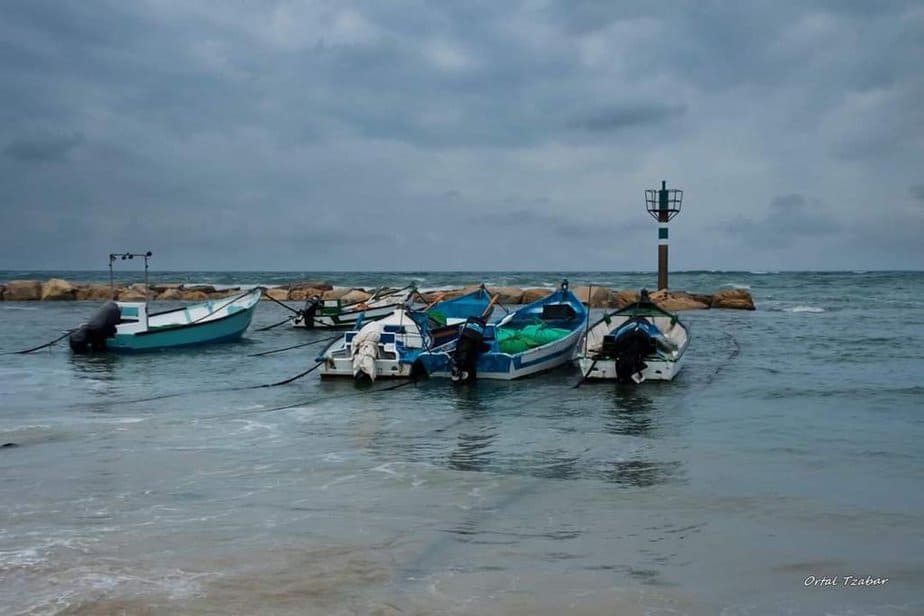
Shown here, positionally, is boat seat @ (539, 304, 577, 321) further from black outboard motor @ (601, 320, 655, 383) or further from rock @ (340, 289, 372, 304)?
rock @ (340, 289, 372, 304)

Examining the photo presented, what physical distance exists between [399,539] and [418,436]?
18.0ft

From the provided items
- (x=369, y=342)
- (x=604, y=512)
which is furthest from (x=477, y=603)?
(x=369, y=342)

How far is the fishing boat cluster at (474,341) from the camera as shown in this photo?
18609 mm

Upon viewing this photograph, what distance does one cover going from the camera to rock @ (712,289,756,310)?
44.7 meters

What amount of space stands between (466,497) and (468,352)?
9.50 m

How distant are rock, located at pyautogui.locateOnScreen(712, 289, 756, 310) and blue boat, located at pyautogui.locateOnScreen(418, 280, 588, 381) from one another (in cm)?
2337

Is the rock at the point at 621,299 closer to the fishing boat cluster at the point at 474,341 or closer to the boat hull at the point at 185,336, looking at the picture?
the fishing boat cluster at the point at 474,341

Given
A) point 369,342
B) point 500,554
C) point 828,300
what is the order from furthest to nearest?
point 828,300 → point 369,342 → point 500,554

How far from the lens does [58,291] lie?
54.7 meters

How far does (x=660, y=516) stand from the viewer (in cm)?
828

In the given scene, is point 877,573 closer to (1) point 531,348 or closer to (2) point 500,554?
(2) point 500,554

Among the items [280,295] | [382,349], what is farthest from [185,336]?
[280,295]

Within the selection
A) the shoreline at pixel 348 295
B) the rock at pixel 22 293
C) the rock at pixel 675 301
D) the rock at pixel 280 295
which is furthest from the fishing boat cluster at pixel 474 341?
the rock at pixel 22 293

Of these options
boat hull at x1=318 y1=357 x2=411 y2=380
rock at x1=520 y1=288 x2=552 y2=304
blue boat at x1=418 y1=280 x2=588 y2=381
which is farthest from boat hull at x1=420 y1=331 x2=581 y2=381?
rock at x1=520 y1=288 x2=552 y2=304
